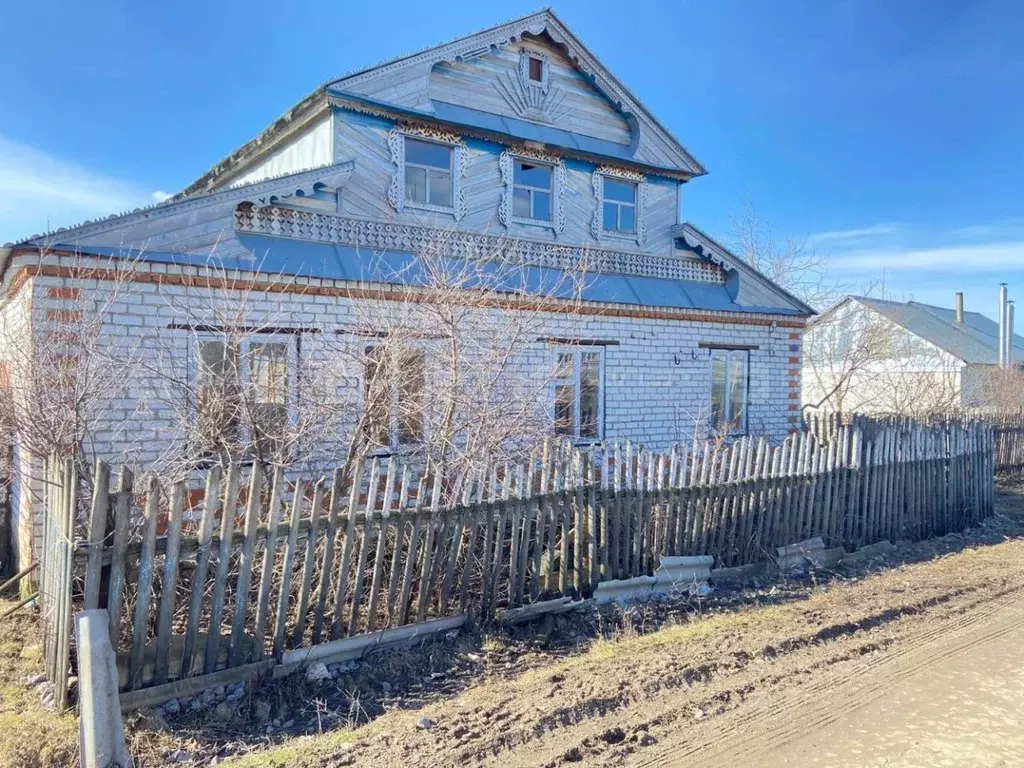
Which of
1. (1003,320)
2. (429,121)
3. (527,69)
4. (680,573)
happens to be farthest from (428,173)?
(1003,320)

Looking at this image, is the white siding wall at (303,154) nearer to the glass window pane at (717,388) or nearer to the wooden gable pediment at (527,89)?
the wooden gable pediment at (527,89)

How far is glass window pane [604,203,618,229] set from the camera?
11812 millimetres

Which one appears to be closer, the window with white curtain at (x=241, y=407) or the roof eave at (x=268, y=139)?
the window with white curtain at (x=241, y=407)

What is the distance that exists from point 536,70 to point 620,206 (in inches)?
105

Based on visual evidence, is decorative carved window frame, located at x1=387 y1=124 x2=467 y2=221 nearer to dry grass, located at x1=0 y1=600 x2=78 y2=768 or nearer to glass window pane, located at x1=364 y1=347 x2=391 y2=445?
glass window pane, located at x1=364 y1=347 x2=391 y2=445

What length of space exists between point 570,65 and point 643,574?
919cm

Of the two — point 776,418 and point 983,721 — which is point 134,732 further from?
point 776,418

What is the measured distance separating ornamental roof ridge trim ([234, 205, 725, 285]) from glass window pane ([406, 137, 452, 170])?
1148mm

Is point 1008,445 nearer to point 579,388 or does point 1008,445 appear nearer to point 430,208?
point 579,388

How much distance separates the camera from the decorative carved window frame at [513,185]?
1073 centimetres

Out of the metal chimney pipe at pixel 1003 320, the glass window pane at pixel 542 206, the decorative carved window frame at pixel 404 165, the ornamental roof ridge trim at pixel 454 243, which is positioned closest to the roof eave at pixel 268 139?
the decorative carved window frame at pixel 404 165

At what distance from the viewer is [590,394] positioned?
1040 cm

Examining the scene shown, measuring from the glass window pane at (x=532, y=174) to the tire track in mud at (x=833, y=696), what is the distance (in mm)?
8271

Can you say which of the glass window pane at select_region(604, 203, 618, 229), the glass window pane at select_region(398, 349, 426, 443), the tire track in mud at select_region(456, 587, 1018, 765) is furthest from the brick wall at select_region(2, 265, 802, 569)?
the tire track in mud at select_region(456, 587, 1018, 765)
